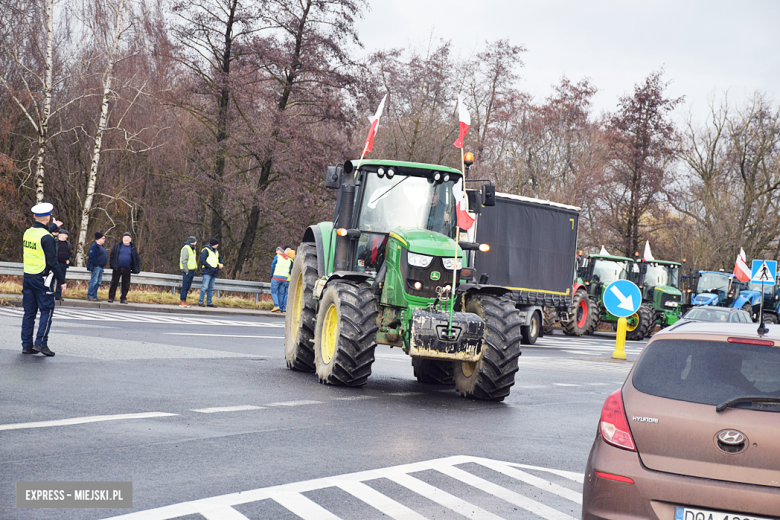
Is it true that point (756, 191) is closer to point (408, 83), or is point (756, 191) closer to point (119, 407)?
point (408, 83)

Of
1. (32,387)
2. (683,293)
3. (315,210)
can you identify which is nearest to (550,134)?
(683,293)

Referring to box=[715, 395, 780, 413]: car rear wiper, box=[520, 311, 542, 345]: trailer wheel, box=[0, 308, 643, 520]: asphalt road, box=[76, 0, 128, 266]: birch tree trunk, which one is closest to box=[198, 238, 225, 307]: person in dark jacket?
box=[76, 0, 128, 266]: birch tree trunk

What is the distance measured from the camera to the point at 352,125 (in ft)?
111

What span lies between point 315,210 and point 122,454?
2657 centimetres

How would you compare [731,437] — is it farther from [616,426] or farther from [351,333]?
[351,333]

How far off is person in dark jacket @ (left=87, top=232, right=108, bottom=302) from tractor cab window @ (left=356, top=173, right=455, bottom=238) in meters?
15.2

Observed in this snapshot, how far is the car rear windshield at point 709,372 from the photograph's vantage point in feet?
15.0

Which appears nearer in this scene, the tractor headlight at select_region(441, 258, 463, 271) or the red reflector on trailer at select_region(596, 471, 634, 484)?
the red reflector on trailer at select_region(596, 471, 634, 484)

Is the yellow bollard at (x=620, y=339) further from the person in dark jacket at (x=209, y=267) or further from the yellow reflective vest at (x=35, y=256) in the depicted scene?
the yellow reflective vest at (x=35, y=256)

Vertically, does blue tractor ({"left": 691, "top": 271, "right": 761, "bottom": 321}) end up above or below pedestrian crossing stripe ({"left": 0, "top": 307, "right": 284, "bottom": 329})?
above

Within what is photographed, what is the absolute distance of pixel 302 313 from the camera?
12352 mm

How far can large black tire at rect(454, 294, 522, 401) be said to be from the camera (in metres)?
10.3

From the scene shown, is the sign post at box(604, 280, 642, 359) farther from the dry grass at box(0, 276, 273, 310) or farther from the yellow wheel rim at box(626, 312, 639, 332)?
the dry grass at box(0, 276, 273, 310)

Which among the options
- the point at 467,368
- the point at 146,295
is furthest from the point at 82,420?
the point at 146,295
